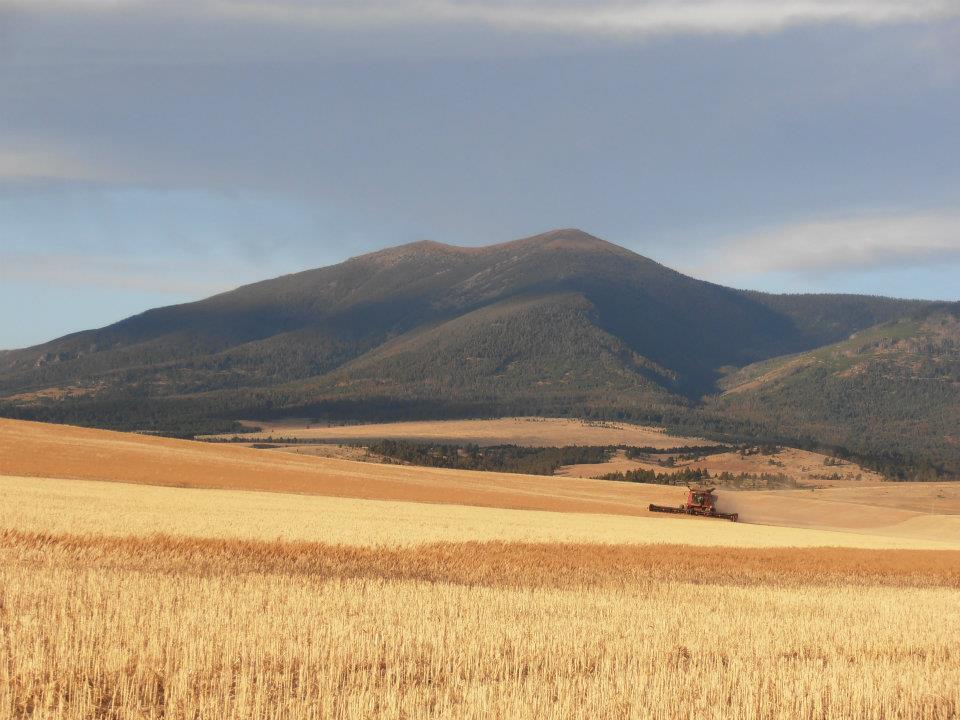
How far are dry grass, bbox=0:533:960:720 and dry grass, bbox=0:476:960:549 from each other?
6.21 meters

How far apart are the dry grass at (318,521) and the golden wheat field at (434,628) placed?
0.44 meters

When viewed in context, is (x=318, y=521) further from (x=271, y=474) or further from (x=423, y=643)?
(x=271, y=474)

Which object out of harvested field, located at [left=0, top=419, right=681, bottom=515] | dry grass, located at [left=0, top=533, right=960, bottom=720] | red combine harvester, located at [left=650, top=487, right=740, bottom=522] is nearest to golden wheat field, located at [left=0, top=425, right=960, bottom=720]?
dry grass, located at [left=0, top=533, right=960, bottom=720]

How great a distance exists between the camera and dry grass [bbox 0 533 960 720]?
10.8m

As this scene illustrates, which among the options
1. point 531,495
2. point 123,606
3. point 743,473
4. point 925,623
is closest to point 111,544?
point 123,606

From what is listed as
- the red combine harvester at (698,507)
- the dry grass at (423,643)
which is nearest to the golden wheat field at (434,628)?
the dry grass at (423,643)

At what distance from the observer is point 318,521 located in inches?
1496

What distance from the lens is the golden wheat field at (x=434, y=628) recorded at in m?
10.9

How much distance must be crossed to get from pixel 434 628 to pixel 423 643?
95cm

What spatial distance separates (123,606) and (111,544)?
10.4 m

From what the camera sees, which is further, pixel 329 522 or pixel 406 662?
pixel 329 522

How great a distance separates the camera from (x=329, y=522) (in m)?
37.8

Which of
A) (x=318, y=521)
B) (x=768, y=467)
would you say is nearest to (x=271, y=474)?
(x=318, y=521)

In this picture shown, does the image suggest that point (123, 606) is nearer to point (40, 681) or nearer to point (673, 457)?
point (40, 681)
